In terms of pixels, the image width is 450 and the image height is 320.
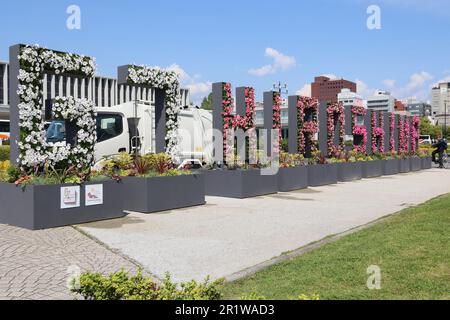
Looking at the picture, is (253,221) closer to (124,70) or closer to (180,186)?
(180,186)

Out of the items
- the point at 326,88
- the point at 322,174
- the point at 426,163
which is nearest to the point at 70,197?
the point at 322,174

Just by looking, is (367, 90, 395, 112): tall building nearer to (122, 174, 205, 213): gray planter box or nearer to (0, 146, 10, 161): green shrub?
(0, 146, 10, 161): green shrub

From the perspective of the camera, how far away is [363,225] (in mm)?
9406

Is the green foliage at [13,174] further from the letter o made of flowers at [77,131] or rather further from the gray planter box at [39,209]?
the letter o made of flowers at [77,131]

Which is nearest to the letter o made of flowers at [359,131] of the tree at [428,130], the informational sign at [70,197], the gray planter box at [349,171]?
the gray planter box at [349,171]

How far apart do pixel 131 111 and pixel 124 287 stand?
14681 mm

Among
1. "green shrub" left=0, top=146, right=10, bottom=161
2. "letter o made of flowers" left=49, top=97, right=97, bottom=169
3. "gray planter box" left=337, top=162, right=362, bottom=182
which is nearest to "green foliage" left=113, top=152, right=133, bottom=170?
"letter o made of flowers" left=49, top=97, right=97, bottom=169

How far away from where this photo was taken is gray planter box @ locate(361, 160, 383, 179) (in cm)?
2270

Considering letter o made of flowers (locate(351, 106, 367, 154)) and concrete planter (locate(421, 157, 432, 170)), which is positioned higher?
letter o made of flowers (locate(351, 106, 367, 154))

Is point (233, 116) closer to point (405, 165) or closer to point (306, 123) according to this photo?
point (306, 123)

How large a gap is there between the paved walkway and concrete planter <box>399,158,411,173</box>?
22.5 m

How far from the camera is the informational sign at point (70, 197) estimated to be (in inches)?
362

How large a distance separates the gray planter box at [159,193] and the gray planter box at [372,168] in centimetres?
1282
